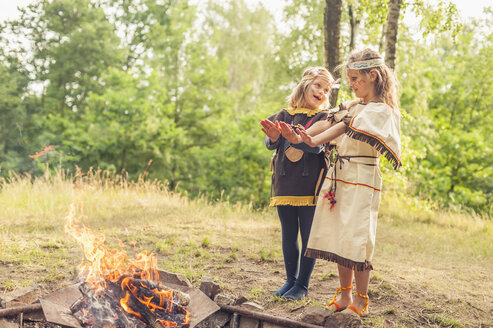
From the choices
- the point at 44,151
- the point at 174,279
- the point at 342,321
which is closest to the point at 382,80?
the point at 342,321

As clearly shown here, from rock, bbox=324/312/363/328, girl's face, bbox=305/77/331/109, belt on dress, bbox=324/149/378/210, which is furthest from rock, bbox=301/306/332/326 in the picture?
girl's face, bbox=305/77/331/109

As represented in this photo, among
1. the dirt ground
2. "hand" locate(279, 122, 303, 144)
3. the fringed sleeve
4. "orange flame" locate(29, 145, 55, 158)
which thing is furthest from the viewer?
"orange flame" locate(29, 145, 55, 158)

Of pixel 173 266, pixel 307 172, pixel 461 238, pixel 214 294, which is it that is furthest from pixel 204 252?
pixel 461 238

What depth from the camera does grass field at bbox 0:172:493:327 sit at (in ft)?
11.3

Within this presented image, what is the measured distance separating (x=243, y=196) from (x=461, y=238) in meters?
7.76

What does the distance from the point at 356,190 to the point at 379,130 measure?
0.42m

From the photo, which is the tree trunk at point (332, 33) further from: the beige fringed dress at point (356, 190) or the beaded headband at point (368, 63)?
the beige fringed dress at point (356, 190)

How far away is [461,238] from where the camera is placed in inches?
296

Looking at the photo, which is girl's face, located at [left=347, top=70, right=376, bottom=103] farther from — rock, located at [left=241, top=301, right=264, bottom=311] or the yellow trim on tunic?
rock, located at [left=241, top=301, right=264, bottom=311]

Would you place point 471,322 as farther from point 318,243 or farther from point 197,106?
point 197,106

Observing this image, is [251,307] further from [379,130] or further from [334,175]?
[379,130]

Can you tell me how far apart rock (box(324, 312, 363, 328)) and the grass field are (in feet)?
0.94

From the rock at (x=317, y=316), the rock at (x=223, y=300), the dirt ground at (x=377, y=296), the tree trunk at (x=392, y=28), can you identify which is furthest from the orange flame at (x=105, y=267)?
the tree trunk at (x=392, y=28)

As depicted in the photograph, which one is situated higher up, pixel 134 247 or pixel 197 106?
pixel 197 106
